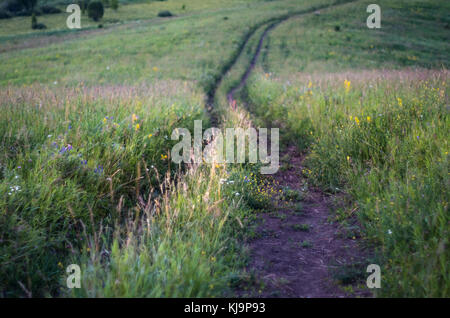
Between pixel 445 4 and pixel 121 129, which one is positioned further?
pixel 445 4

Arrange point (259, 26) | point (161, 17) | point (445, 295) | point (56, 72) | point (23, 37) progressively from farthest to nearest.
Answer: point (161, 17), point (259, 26), point (23, 37), point (56, 72), point (445, 295)

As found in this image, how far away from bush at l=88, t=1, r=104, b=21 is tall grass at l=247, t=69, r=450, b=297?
37.6m

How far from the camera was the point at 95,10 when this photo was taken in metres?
38.0

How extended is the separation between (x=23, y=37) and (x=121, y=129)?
26138mm

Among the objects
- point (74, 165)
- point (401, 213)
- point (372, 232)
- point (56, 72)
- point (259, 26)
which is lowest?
point (372, 232)

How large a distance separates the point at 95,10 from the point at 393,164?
140 feet

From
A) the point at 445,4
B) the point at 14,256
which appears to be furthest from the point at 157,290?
the point at 445,4

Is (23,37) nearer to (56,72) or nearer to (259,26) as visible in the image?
(56,72)

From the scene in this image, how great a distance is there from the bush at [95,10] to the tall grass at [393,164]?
1481 inches

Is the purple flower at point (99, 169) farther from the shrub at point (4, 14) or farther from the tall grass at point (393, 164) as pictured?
the shrub at point (4, 14)

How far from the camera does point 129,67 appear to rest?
17047mm

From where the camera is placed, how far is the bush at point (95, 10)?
37.3 m

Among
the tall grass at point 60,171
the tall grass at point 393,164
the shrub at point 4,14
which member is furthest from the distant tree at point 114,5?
the tall grass at point 60,171

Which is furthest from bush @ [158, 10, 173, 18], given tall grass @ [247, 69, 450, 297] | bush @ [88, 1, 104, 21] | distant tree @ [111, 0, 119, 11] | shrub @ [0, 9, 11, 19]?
tall grass @ [247, 69, 450, 297]
